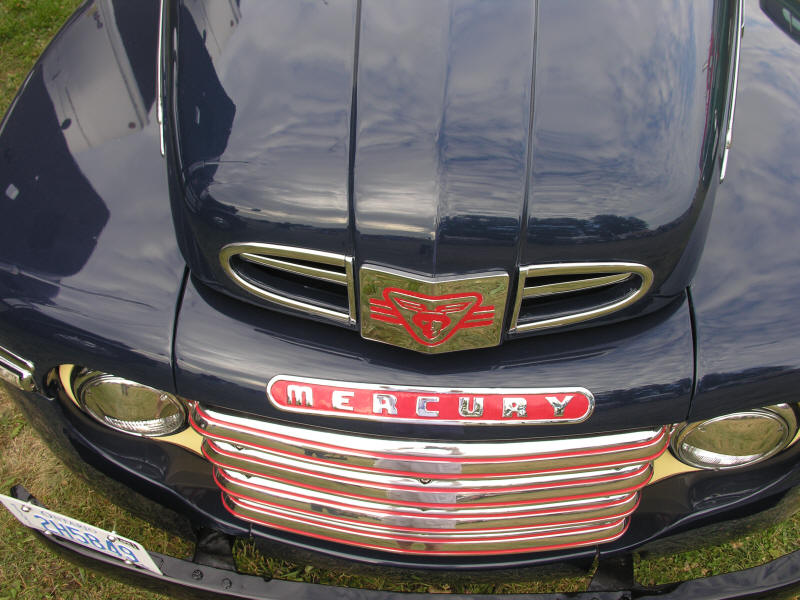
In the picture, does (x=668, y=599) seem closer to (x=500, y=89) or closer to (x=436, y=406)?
(x=436, y=406)

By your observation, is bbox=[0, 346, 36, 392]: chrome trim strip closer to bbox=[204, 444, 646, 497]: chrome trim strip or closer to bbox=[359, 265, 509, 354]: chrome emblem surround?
bbox=[204, 444, 646, 497]: chrome trim strip

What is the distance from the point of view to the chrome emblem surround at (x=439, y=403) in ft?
4.62

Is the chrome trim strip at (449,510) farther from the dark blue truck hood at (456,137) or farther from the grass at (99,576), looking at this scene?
the grass at (99,576)

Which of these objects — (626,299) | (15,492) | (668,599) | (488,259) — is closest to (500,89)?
(488,259)

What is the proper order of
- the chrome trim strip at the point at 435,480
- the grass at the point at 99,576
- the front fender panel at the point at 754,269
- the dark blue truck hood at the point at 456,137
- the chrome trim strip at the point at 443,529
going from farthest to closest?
the grass at the point at 99,576, the chrome trim strip at the point at 443,529, the chrome trim strip at the point at 435,480, the front fender panel at the point at 754,269, the dark blue truck hood at the point at 456,137

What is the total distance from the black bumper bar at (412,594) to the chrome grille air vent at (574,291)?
0.70m

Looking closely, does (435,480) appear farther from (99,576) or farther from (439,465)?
(99,576)

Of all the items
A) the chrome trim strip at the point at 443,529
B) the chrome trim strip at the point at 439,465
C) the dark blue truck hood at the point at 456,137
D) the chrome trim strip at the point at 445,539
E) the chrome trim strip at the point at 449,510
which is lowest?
the chrome trim strip at the point at 445,539

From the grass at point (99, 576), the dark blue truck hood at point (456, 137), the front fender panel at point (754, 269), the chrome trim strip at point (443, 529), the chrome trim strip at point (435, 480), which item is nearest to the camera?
the dark blue truck hood at point (456, 137)

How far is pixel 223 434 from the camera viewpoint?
1556 millimetres

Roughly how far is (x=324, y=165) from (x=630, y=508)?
1.02 metres

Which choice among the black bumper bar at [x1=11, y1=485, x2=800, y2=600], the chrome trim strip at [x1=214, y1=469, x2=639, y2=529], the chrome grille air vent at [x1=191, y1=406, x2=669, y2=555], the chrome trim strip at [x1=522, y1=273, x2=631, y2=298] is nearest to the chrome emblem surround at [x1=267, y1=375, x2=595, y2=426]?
the chrome grille air vent at [x1=191, y1=406, x2=669, y2=555]

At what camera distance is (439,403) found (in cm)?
142

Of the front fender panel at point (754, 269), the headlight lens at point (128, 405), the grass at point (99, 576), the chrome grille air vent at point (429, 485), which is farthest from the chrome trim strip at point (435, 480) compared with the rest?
the grass at point (99, 576)
